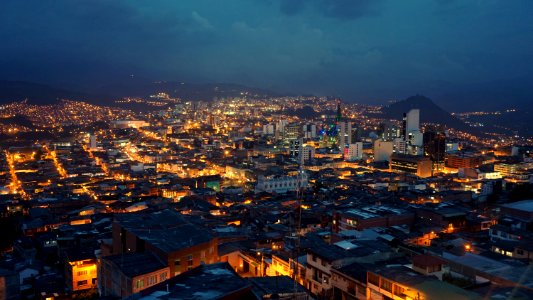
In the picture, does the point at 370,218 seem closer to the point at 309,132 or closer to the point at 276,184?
the point at 276,184

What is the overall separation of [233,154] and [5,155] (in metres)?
11.2

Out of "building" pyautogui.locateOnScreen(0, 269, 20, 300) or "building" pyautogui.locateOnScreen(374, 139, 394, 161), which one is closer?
"building" pyautogui.locateOnScreen(0, 269, 20, 300)

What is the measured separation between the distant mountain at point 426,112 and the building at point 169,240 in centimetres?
4461

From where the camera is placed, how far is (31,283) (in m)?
6.62

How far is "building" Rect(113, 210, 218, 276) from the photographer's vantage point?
207 inches

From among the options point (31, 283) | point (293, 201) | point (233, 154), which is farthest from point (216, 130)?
point (31, 283)

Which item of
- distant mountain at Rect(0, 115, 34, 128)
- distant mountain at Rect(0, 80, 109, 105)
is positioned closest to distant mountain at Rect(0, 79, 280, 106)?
distant mountain at Rect(0, 80, 109, 105)

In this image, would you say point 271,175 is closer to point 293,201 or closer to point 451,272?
point 293,201

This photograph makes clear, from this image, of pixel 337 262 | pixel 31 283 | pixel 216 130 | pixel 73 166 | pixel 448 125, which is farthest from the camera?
pixel 448 125

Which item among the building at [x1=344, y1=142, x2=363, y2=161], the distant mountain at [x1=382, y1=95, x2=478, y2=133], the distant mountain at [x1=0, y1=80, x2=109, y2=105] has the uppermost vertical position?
the distant mountain at [x1=0, y1=80, x2=109, y2=105]

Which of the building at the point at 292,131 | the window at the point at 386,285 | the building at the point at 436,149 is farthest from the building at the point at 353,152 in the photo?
the window at the point at 386,285

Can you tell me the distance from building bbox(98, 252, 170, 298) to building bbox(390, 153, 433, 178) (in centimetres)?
1527

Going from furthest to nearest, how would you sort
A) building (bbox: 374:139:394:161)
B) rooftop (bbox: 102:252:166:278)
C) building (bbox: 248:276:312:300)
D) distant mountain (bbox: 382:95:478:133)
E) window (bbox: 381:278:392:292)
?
distant mountain (bbox: 382:95:478:133) < building (bbox: 374:139:394:161) < rooftop (bbox: 102:252:166:278) < window (bbox: 381:278:392:292) < building (bbox: 248:276:312:300)

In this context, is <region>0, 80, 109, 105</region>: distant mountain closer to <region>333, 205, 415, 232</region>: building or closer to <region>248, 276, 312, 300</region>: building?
<region>333, 205, 415, 232</region>: building
